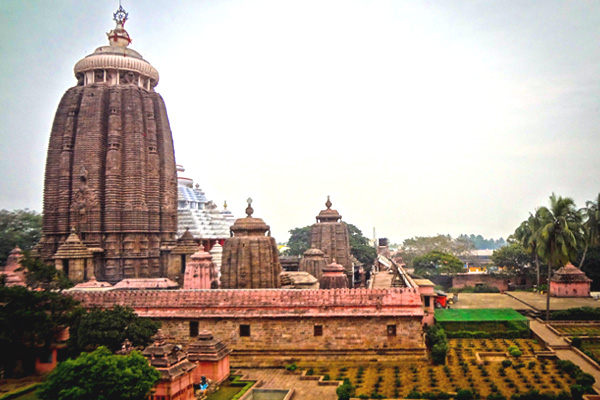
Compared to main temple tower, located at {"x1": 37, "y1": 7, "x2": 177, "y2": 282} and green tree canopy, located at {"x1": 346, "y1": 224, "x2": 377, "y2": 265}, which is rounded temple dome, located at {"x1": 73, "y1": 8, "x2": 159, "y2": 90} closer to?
main temple tower, located at {"x1": 37, "y1": 7, "x2": 177, "y2": 282}

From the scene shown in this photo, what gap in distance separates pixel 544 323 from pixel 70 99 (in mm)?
30407

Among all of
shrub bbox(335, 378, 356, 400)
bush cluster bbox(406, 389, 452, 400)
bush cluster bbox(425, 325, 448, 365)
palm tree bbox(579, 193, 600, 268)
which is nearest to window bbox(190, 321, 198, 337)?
shrub bbox(335, 378, 356, 400)

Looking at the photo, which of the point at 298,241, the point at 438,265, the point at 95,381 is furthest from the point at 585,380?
the point at 298,241

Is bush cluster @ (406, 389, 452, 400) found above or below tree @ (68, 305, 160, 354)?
below

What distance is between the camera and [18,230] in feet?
151

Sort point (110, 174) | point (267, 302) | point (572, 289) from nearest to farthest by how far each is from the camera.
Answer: point (267, 302) < point (110, 174) < point (572, 289)

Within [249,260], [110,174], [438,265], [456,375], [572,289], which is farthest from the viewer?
[438,265]

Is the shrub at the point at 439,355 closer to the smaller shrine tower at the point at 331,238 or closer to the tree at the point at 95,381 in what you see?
the tree at the point at 95,381

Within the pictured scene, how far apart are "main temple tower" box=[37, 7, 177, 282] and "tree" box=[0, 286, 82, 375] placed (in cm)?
1021

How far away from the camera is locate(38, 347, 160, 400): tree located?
13.7 m

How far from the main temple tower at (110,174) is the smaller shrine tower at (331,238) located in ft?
37.3

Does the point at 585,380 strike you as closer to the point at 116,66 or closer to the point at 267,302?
the point at 267,302

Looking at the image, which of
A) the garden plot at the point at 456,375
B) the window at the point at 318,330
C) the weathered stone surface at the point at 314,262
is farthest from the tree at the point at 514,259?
the window at the point at 318,330

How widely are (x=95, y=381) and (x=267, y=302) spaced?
917 centimetres
